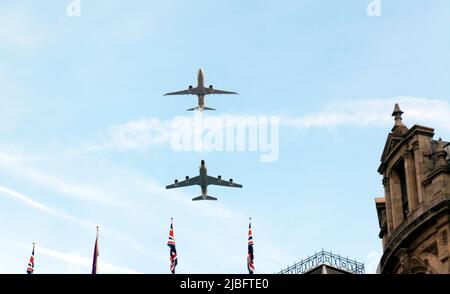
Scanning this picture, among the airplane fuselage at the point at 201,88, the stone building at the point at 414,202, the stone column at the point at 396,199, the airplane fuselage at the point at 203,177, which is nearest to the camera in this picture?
the stone building at the point at 414,202

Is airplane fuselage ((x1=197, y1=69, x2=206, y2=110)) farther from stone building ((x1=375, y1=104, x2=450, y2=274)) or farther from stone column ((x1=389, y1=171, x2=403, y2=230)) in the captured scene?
stone column ((x1=389, y1=171, x2=403, y2=230))

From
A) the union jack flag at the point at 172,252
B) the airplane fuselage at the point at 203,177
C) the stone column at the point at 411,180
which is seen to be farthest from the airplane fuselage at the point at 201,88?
the stone column at the point at 411,180

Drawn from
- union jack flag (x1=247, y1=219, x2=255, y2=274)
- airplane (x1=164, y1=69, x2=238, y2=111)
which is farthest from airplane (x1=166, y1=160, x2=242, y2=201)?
union jack flag (x1=247, y1=219, x2=255, y2=274)

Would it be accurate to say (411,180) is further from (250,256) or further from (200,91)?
(200,91)

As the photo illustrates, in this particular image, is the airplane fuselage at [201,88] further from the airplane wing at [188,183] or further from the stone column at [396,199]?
the stone column at [396,199]

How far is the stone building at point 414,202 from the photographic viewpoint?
210ft

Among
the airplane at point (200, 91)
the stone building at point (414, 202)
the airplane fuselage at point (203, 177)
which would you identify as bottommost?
the stone building at point (414, 202)

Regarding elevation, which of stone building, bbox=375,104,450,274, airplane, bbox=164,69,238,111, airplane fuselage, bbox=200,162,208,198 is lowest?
stone building, bbox=375,104,450,274

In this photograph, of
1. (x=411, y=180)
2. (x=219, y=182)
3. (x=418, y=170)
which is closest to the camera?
(x=418, y=170)

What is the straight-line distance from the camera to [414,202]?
67.6 m

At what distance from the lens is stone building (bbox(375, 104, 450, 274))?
210ft

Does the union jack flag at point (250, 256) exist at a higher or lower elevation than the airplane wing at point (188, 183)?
lower

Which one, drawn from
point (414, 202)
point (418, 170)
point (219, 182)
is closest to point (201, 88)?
point (219, 182)
